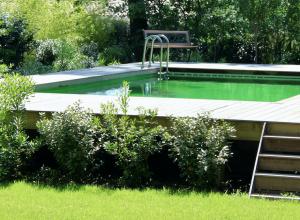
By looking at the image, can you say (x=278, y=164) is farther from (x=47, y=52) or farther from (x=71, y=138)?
(x=47, y=52)

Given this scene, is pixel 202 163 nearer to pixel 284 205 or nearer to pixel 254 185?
pixel 254 185

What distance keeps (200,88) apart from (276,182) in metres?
6.00

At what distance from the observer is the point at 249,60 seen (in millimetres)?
16734

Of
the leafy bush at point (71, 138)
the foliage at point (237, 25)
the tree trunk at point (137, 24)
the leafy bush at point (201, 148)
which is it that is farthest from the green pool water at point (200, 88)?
the leafy bush at point (201, 148)

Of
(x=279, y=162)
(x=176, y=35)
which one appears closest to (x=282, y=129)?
(x=279, y=162)

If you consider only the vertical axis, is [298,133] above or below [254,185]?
above

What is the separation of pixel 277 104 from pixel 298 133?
1465 millimetres

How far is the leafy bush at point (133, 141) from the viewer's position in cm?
669

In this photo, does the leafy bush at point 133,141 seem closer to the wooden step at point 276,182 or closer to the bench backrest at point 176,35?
the wooden step at point 276,182

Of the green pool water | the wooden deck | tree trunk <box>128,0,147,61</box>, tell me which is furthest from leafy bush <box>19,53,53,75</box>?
the wooden deck

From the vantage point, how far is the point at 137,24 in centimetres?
1783

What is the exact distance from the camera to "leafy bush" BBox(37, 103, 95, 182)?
6.79 metres

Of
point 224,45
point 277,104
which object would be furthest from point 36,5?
point 277,104

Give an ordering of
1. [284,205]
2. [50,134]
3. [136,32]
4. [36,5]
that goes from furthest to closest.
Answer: [136,32] → [36,5] → [50,134] → [284,205]
